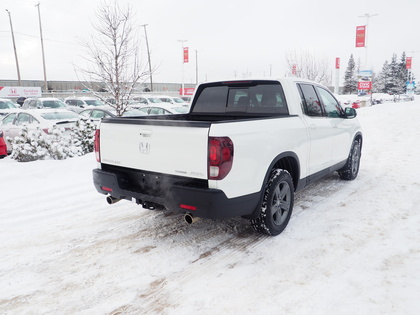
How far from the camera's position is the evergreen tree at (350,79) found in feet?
266

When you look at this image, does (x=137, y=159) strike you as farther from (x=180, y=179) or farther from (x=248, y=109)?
(x=248, y=109)

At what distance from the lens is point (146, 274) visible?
3.23 meters

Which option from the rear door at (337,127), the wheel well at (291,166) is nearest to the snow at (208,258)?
the wheel well at (291,166)

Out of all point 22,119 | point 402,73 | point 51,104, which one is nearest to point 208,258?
point 22,119

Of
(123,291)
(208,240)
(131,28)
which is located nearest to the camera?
(123,291)

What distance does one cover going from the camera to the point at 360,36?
33.5 meters

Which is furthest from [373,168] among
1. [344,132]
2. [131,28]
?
[131,28]

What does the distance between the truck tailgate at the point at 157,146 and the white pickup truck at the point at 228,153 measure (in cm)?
1

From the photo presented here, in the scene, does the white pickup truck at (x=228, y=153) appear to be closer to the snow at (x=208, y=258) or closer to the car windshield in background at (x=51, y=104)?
the snow at (x=208, y=258)

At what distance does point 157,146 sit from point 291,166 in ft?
6.26

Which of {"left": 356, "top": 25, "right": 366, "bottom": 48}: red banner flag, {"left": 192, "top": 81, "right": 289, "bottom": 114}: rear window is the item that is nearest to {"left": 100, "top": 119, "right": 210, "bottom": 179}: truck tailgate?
{"left": 192, "top": 81, "right": 289, "bottom": 114}: rear window

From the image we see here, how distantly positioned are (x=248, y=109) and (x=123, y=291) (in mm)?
2962

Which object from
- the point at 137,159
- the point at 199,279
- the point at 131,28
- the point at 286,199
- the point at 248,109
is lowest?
the point at 199,279

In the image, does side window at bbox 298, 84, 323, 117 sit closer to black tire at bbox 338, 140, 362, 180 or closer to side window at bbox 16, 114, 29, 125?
black tire at bbox 338, 140, 362, 180
